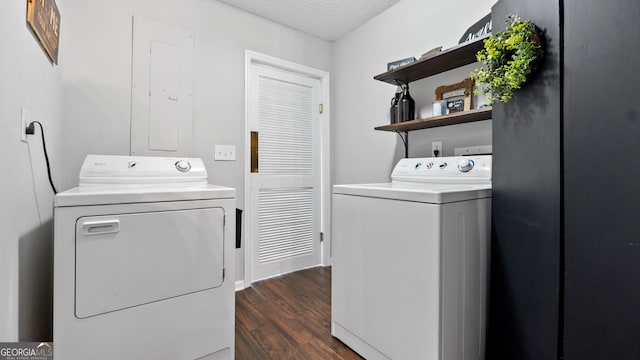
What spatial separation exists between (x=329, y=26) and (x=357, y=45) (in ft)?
1.08

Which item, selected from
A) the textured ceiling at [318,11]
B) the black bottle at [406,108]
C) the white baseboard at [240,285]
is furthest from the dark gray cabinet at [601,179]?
the white baseboard at [240,285]

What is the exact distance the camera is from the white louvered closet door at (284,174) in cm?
254

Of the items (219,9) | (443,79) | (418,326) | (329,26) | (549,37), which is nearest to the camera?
(549,37)

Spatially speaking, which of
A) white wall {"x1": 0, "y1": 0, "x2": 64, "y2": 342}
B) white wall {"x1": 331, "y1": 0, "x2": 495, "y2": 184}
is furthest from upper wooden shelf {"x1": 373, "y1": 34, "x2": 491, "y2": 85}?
white wall {"x1": 0, "y1": 0, "x2": 64, "y2": 342}

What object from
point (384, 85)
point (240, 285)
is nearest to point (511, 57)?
point (384, 85)

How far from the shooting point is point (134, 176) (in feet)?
5.42

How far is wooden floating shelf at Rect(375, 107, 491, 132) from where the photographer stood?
1586 millimetres

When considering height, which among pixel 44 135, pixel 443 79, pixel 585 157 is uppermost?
pixel 443 79

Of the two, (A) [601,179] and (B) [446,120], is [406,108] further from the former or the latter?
(A) [601,179]

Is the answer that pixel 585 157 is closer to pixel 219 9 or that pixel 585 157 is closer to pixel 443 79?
pixel 443 79

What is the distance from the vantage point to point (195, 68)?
218 cm

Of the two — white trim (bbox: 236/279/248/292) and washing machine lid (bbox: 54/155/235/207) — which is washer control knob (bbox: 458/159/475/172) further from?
white trim (bbox: 236/279/248/292)

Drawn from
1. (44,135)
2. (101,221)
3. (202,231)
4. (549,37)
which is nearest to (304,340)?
(202,231)

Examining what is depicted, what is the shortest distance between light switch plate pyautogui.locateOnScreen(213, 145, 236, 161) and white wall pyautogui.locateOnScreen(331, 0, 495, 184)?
112cm
